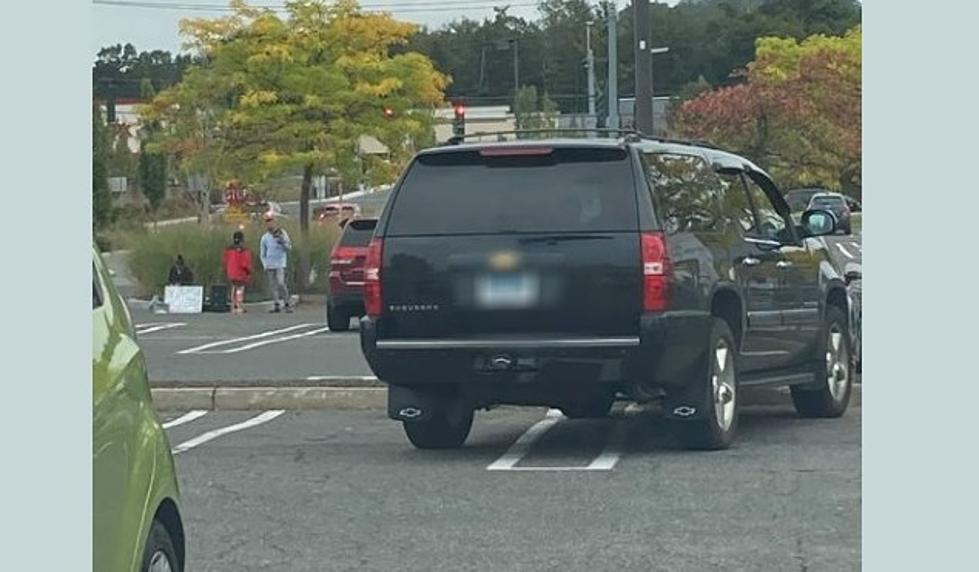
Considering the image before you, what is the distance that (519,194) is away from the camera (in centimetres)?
991

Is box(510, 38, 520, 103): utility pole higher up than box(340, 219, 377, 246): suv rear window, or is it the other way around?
box(510, 38, 520, 103): utility pole

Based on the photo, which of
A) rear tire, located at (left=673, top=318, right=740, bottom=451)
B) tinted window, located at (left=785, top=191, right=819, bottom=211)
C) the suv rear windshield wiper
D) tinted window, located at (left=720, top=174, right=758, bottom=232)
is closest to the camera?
the suv rear windshield wiper

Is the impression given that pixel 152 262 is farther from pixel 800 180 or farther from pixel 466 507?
pixel 466 507

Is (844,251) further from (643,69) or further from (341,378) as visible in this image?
(643,69)

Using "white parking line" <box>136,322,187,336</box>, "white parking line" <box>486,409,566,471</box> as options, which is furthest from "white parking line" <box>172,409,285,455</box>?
"white parking line" <box>136,322,187,336</box>

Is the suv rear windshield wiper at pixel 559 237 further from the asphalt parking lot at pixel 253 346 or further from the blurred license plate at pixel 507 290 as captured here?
the asphalt parking lot at pixel 253 346

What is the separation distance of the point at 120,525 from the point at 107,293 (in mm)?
854

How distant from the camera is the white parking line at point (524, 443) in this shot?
32.9 feet

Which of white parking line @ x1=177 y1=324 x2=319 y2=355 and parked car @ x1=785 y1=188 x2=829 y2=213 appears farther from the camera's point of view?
parked car @ x1=785 y1=188 x2=829 y2=213

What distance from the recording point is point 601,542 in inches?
305

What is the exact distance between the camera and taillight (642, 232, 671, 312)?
9523 millimetres

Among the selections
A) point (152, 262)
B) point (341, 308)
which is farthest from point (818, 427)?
point (152, 262)

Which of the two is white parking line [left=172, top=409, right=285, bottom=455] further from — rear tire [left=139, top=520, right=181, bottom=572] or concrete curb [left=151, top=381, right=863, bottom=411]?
rear tire [left=139, top=520, right=181, bottom=572]

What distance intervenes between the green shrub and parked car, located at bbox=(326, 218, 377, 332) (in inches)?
300
